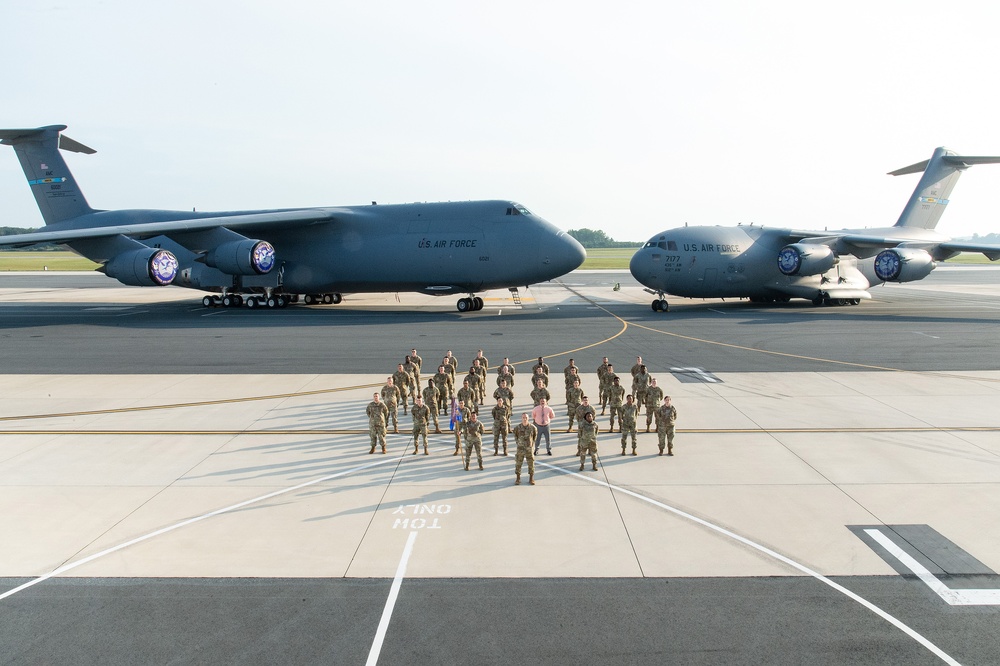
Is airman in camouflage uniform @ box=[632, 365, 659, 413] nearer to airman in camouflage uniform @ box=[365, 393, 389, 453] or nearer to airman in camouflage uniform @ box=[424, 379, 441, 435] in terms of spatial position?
airman in camouflage uniform @ box=[424, 379, 441, 435]

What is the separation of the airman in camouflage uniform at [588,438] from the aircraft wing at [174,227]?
86.1ft

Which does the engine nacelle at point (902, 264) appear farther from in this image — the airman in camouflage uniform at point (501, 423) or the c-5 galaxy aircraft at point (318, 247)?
the airman in camouflage uniform at point (501, 423)

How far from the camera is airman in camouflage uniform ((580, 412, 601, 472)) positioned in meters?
11.0

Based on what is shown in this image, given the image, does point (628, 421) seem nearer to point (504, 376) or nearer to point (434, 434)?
point (504, 376)

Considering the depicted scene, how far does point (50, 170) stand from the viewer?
3831 cm

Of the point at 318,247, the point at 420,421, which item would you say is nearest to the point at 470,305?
the point at 318,247

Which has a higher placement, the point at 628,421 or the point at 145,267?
the point at 145,267

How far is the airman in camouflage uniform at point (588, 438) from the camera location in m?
11.0

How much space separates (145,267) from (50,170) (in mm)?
12764

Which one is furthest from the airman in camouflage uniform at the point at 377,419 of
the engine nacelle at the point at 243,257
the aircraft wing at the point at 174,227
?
the engine nacelle at the point at 243,257

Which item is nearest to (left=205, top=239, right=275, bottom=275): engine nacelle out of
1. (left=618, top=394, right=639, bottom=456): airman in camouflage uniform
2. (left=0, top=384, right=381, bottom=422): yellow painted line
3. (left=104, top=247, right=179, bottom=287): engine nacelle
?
(left=104, top=247, right=179, bottom=287): engine nacelle

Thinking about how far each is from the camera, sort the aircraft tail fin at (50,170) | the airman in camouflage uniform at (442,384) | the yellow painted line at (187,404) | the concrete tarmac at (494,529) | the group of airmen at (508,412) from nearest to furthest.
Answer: the concrete tarmac at (494,529) → the group of airmen at (508,412) → the airman in camouflage uniform at (442,384) → the yellow painted line at (187,404) → the aircraft tail fin at (50,170)

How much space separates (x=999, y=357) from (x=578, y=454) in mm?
17037

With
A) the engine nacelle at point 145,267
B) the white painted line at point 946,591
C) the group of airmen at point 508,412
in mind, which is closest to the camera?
the white painted line at point 946,591
